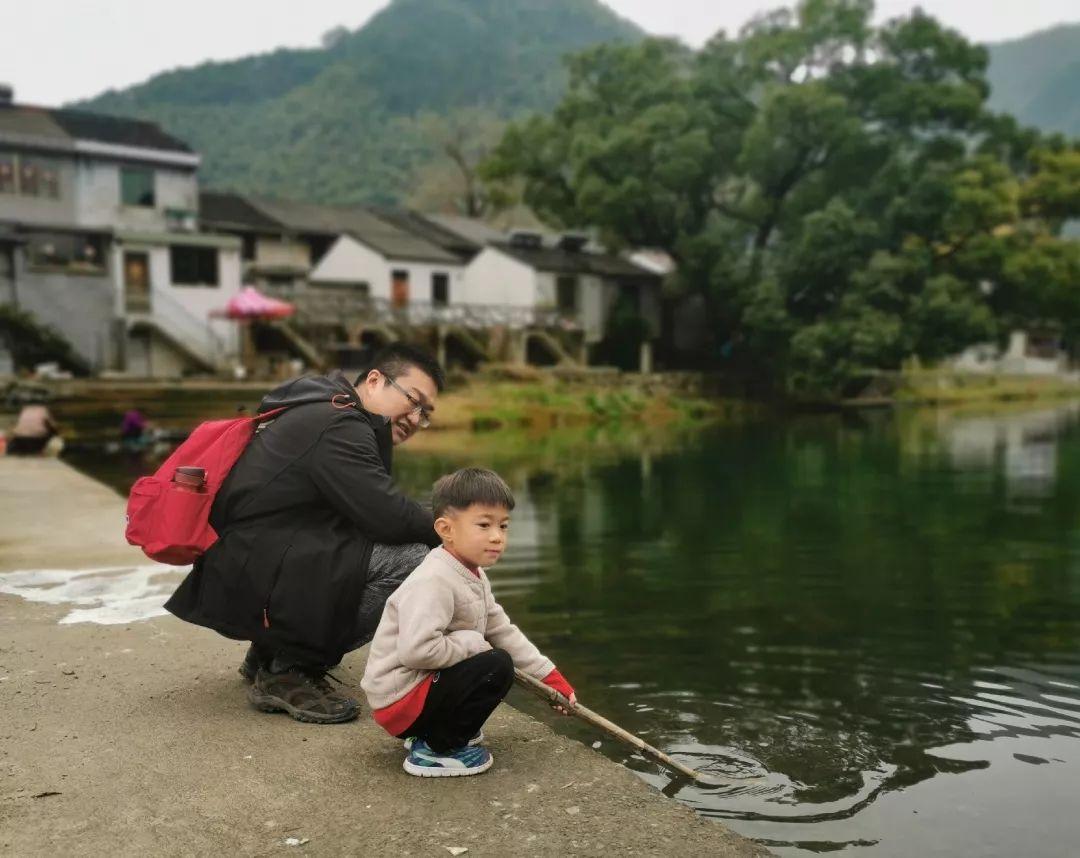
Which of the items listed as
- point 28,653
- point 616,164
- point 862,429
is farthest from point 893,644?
point 616,164

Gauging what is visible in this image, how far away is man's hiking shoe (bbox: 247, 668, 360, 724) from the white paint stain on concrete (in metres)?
1.61

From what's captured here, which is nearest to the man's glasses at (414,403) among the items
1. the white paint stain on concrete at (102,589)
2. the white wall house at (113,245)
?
the white paint stain on concrete at (102,589)

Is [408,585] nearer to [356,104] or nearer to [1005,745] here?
[1005,745]

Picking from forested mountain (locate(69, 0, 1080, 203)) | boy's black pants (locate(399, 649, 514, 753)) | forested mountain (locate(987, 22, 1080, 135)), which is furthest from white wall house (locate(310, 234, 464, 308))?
forested mountain (locate(987, 22, 1080, 135))

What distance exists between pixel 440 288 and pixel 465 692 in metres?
38.2

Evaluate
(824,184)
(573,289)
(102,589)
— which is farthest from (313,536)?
(573,289)

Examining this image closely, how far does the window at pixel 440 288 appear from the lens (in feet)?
132

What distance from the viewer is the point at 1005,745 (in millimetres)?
4891

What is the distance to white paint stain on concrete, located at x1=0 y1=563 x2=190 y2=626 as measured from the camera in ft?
17.9

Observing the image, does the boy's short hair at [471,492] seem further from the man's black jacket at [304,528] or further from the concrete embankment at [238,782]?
the concrete embankment at [238,782]

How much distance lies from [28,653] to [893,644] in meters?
4.90

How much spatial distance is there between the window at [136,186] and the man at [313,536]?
31.8 meters

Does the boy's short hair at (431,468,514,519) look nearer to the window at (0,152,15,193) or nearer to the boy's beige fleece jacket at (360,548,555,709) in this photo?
the boy's beige fleece jacket at (360,548,555,709)

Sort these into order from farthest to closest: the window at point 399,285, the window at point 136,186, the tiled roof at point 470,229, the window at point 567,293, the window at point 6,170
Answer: the tiled roof at point 470,229 → the window at point 567,293 → the window at point 399,285 → the window at point 136,186 → the window at point 6,170
